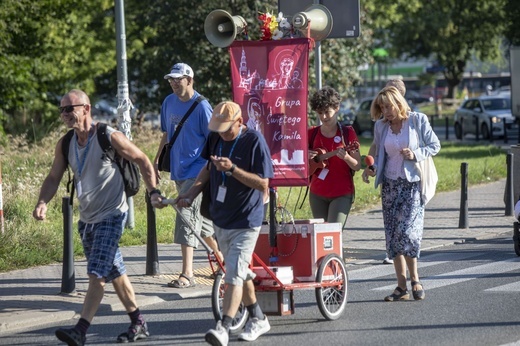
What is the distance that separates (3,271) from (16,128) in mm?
15178

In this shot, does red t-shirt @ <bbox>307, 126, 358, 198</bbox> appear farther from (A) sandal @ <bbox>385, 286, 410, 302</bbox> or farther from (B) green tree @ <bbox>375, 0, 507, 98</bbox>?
(B) green tree @ <bbox>375, 0, 507, 98</bbox>

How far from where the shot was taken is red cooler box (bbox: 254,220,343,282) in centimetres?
902

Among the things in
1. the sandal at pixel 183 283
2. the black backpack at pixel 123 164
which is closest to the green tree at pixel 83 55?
the sandal at pixel 183 283

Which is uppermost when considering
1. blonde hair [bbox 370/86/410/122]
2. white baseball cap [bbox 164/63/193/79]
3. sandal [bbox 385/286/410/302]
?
white baseball cap [bbox 164/63/193/79]

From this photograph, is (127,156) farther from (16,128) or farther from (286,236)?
(16,128)

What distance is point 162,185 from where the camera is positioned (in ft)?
57.9

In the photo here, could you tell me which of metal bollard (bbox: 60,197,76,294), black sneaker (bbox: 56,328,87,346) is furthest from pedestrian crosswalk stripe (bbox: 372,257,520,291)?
black sneaker (bbox: 56,328,87,346)

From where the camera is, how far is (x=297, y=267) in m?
9.09

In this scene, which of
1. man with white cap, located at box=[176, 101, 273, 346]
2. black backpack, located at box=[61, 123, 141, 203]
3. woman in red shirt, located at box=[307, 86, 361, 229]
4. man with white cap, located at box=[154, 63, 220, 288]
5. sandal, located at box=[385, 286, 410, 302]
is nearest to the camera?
man with white cap, located at box=[176, 101, 273, 346]

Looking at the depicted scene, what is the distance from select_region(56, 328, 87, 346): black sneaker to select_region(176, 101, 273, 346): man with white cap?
1044 mm

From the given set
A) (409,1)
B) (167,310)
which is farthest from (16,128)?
(409,1)

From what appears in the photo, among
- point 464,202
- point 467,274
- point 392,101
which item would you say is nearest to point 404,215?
point 392,101

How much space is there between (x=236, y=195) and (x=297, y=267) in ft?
4.52

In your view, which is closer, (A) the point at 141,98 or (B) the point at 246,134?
(B) the point at 246,134
